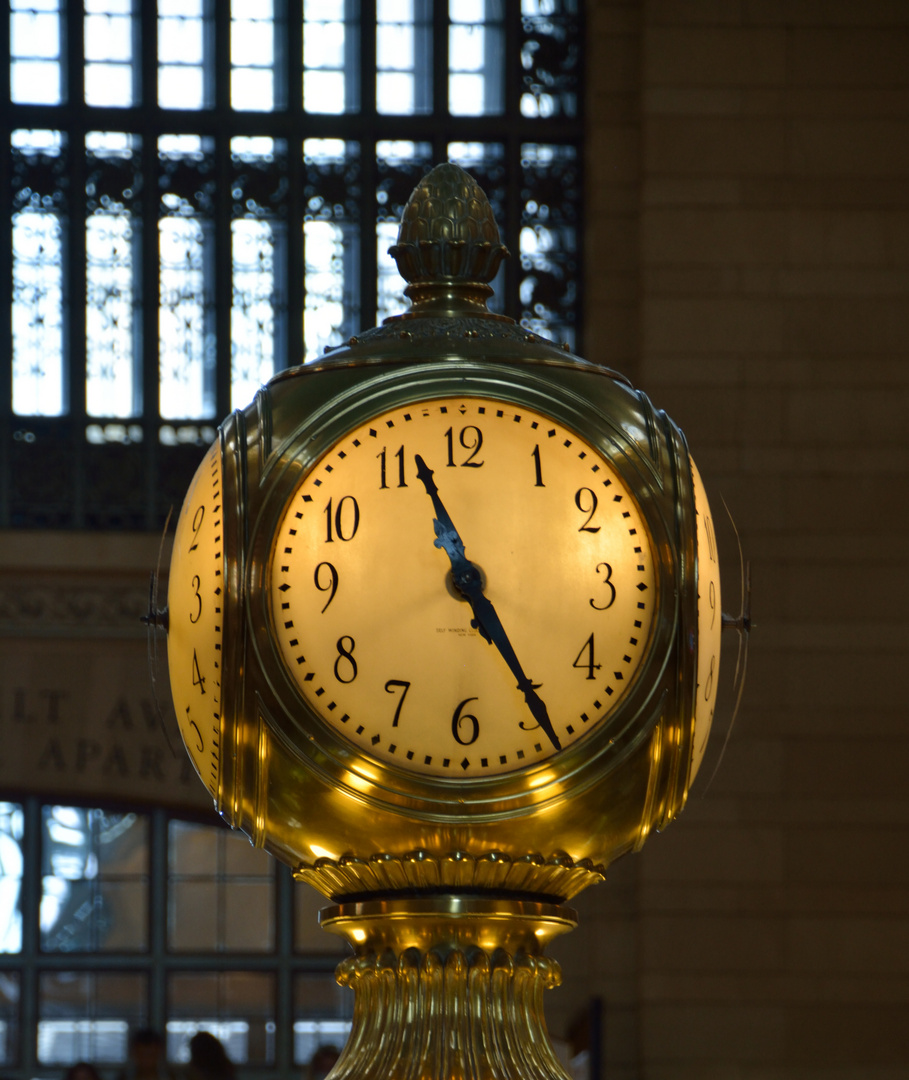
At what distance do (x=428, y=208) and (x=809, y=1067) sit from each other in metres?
9.79

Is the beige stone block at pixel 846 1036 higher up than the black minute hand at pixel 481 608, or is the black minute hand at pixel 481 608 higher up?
the black minute hand at pixel 481 608

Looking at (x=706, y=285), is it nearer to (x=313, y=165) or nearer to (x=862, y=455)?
(x=862, y=455)

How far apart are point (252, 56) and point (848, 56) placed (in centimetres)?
373

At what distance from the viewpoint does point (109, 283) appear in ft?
37.8

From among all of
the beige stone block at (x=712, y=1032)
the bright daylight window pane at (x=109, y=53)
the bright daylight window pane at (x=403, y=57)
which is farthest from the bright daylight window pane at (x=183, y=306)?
the beige stone block at (x=712, y=1032)

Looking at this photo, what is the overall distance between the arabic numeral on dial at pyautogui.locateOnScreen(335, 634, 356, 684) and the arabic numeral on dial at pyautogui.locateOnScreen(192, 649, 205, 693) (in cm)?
8

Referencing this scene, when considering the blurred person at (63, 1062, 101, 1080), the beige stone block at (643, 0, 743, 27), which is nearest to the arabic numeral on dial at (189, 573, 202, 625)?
the blurred person at (63, 1062, 101, 1080)

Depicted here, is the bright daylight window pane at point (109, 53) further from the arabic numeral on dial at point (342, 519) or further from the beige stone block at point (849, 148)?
the arabic numeral on dial at point (342, 519)

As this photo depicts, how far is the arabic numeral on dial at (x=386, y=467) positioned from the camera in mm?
869

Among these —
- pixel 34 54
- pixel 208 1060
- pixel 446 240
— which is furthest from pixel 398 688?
pixel 34 54

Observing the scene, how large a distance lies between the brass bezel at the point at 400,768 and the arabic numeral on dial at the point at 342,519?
22mm

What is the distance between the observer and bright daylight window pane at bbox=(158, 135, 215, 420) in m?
11.4

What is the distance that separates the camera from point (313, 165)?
37.9ft

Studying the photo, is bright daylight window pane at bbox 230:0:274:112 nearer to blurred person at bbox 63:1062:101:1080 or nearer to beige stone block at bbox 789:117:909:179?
beige stone block at bbox 789:117:909:179
